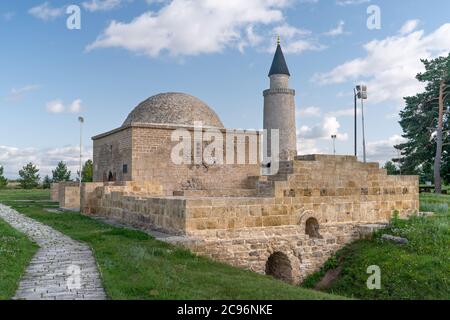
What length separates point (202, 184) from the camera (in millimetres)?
20766

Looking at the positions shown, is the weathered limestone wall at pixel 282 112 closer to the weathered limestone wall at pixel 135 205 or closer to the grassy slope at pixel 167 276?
the weathered limestone wall at pixel 135 205

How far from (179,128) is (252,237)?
10.4 m

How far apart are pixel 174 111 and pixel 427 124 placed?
2003cm

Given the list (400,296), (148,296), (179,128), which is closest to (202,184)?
(179,128)

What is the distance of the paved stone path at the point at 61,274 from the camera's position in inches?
222

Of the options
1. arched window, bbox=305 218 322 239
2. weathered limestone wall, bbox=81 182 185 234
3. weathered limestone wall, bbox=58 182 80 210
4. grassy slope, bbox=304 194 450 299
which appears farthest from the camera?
weathered limestone wall, bbox=58 182 80 210

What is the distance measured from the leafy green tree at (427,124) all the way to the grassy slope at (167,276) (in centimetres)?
2637

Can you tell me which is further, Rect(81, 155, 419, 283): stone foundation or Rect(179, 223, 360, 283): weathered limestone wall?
Rect(81, 155, 419, 283): stone foundation

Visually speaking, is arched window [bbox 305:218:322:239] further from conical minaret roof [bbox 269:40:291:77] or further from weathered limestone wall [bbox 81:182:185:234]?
conical minaret roof [bbox 269:40:291:77]

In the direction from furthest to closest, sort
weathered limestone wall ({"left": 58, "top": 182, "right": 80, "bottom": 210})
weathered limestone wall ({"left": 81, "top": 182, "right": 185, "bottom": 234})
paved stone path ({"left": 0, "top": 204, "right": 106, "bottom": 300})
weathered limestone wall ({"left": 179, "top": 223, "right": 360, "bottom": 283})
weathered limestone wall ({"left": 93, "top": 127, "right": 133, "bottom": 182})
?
1. weathered limestone wall ({"left": 58, "top": 182, "right": 80, "bottom": 210})
2. weathered limestone wall ({"left": 93, "top": 127, "right": 133, "bottom": 182})
3. weathered limestone wall ({"left": 81, "top": 182, "right": 185, "bottom": 234})
4. weathered limestone wall ({"left": 179, "top": 223, "right": 360, "bottom": 283})
5. paved stone path ({"left": 0, "top": 204, "right": 106, "bottom": 300})

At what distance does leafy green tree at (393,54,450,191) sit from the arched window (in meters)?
20.9

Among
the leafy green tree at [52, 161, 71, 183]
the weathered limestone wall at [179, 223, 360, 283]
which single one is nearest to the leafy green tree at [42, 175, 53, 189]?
the leafy green tree at [52, 161, 71, 183]

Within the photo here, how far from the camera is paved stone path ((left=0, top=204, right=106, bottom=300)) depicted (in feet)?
18.5

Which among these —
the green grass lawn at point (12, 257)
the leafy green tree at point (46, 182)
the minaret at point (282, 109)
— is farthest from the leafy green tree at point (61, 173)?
the green grass lawn at point (12, 257)
